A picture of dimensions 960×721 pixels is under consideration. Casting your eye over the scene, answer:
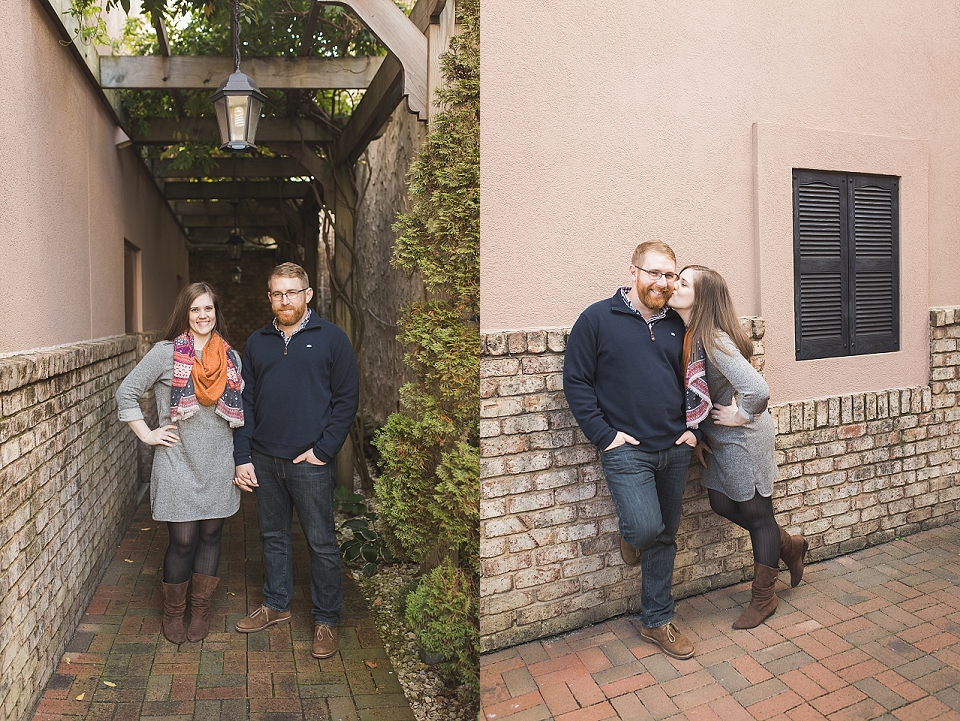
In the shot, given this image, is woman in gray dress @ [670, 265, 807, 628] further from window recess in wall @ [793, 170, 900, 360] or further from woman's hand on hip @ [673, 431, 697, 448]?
window recess in wall @ [793, 170, 900, 360]

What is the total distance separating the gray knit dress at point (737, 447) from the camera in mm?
3781

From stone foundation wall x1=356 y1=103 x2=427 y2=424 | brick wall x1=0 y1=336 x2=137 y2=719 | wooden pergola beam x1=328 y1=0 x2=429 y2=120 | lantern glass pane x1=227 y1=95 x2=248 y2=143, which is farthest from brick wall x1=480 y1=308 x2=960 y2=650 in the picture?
lantern glass pane x1=227 y1=95 x2=248 y2=143

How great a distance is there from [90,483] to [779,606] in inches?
165

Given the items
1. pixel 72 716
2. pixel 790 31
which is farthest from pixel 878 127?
pixel 72 716

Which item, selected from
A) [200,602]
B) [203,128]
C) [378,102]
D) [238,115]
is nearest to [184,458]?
[200,602]

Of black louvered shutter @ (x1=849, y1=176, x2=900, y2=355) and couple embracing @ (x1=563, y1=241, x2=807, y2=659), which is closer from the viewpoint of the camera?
couple embracing @ (x1=563, y1=241, x2=807, y2=659)

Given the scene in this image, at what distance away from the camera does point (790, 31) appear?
455 cm

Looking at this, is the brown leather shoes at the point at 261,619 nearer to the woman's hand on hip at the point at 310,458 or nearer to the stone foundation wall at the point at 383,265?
the woman's hand on hip at the point at 310,458

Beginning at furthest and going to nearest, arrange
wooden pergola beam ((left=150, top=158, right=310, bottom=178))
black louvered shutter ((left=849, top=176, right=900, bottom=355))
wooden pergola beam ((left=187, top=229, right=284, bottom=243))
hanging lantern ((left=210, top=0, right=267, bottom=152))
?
wooden pergola beam ((left=187, top=229, right=284, bottom=243)) < wooden pergola beam ((left=150, top=158, right=310, bottom=178)) < black louvered shutter ((left=849, top=176, right=900, bottom=355)) < hanging lantern ((left=210, top=0, right=267, bottom=152))

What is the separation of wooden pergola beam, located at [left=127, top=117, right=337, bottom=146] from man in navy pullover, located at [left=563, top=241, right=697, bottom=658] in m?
4.31

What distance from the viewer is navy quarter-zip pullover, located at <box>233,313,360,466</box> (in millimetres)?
3900

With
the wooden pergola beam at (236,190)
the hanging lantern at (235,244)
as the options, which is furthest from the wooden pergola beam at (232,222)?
the wooden pergola beam at (236,190)

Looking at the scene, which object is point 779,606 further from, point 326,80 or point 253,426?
point 326,80

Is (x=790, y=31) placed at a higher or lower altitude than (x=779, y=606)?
higher
